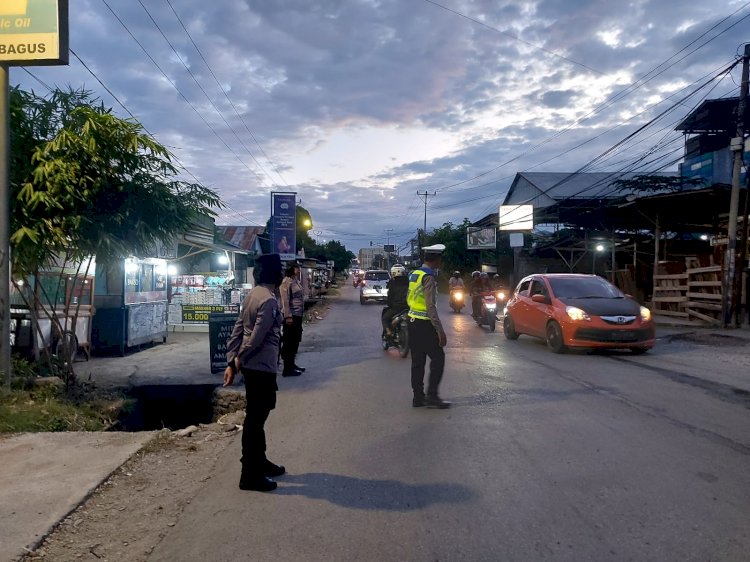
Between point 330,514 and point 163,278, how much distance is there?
40.5ft

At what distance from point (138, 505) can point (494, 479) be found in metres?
2.65

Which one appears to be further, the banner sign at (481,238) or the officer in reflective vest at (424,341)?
the banner sign at (481,238)

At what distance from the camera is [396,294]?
12930 mm

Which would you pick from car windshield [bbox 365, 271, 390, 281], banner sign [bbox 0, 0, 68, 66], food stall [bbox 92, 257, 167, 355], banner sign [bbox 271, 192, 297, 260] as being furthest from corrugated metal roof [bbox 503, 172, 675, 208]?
banner sign [bbox 0, 0, 68, 66]

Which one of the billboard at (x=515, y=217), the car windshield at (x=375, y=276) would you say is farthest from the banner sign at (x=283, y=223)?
the billboard at (x=515, y=217)

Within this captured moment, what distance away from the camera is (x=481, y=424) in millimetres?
6699

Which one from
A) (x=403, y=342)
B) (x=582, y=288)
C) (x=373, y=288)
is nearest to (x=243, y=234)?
(x=373, y=288)

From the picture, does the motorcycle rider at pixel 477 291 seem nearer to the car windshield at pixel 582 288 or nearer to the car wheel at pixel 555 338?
the car windshield at pixel 582 288

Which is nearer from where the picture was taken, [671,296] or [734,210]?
Answer: [734,210]

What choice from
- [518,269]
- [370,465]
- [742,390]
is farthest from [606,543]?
[518,269]

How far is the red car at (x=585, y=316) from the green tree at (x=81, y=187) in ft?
23.8

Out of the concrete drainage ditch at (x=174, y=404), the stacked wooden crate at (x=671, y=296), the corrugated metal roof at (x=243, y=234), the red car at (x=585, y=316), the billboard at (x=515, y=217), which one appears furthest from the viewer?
the billboard at (x=515, y=217)

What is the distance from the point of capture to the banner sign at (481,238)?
2051 inches

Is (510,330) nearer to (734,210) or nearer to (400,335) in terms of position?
(400,335)
